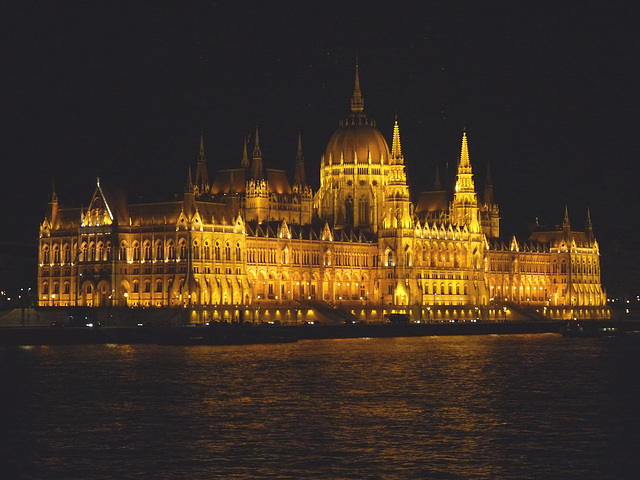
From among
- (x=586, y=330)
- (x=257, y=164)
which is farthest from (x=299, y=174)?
(x=586, y=330)

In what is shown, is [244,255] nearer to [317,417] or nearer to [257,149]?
[257,149]

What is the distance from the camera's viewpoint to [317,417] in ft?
237

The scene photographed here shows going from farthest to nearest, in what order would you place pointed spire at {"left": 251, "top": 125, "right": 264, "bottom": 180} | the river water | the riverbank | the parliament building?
pointed spire at {"left": 251, "top": 125, "right": 264, "bottom": 180} < the parliament building < the riverbank < the river water

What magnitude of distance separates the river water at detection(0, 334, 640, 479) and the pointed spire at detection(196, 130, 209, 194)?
235 ft

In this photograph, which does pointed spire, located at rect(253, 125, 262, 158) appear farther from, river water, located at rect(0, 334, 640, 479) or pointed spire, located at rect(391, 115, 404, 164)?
river water, located at rect(0, 334, 640, 479)

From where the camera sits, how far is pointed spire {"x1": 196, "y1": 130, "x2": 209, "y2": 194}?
187 m

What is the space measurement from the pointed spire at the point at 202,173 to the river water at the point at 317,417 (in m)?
71.7

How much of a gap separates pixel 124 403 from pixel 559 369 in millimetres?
37160

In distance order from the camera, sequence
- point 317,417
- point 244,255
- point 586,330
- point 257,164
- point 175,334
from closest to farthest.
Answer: point 317,417
point 175,334
point 244,255
point 586,330
point 257,164

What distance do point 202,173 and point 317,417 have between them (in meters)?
119

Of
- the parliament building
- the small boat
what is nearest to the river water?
the parliament building

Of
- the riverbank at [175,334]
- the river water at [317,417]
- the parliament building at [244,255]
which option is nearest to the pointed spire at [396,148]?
the parliament building at [244,255]

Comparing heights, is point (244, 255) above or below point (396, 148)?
below

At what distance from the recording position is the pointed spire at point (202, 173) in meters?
187
